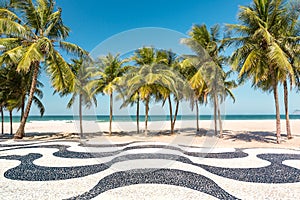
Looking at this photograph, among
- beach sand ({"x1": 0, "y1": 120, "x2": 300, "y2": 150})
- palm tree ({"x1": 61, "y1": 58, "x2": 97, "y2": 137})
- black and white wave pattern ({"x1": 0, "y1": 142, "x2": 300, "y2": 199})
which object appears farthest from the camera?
palm tree ({"x1": 61, "y1": 58, "x2": 97, "y2": 137})

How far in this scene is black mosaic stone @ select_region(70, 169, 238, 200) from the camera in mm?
4477

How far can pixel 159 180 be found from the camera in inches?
207

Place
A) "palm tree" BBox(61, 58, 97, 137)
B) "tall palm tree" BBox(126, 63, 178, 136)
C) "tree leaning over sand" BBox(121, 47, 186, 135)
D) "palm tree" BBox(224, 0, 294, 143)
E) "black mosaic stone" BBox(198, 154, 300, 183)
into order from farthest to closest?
"palm tree" BBox(61, 58, 97, 137) < "tree leaning over sand" BBox(121, 47, 186, 135) < "tall palm tree" BBox(126, 63, 178, 136) < "palm tree" BBox(224, 0, 294, 143) < "black mosaic stone" BBox(198, 154, 300, 183)

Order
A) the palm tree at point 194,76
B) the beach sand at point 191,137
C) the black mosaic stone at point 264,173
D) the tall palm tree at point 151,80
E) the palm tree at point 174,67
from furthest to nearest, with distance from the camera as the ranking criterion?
1. the palm tree at point 174,67
2. the tall palm tree at point 151,80
3. the palm tree at point 194,76
4. the beach sand at point 191,137
5. the black mosaic stone at point 264,173

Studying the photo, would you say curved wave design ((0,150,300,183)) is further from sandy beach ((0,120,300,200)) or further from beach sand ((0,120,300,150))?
beach sand ((0,120,300,150))

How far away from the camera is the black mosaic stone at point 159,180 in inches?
176

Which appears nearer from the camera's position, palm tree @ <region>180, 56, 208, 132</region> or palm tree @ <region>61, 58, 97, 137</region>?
palm tree @ <region>180, 56, 208, 132</region>

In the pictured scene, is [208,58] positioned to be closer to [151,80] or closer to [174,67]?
[174,67]

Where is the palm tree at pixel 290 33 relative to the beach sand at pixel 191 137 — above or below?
above

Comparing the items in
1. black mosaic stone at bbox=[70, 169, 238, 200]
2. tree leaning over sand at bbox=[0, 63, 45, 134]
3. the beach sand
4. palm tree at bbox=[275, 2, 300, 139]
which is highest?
palm tree at bbox=[275, 2, 300, 139]

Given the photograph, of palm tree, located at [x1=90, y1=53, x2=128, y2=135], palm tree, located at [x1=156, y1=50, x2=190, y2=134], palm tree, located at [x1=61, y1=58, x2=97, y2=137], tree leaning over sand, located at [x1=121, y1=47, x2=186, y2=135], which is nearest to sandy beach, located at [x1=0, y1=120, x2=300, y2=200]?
tree leaning over sand, located at [x1=121, y1=47, x2=186, y2=135]

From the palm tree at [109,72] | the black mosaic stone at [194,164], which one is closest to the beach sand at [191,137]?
the palm tree at [109,72]

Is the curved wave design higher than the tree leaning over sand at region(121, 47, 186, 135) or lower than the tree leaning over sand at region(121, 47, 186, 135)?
lower

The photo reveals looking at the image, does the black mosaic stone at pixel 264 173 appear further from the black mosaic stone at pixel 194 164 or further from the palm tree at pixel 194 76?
the palm tree at pixel 194 76
